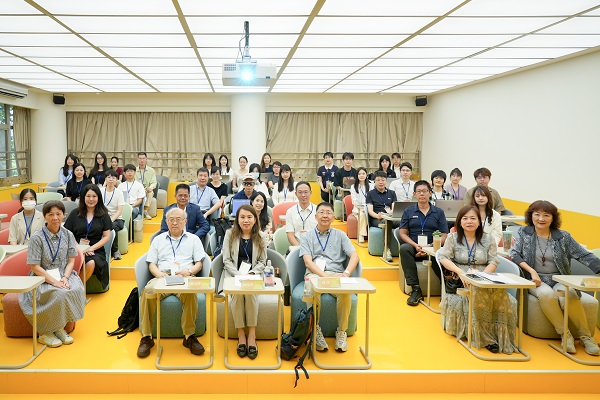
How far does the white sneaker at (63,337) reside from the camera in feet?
13.6

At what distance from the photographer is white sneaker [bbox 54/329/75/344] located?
4.14 m

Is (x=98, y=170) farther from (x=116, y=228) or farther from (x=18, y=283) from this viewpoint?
(x=18, y=283)

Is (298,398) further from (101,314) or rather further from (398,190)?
(398,190)

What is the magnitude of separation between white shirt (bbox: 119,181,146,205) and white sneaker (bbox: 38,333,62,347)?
4.21m

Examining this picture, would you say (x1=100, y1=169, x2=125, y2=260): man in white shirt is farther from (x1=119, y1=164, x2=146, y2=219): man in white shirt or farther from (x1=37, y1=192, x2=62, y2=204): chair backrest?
(x1=37, y1=192, x2=62, y2=204): chair backrest

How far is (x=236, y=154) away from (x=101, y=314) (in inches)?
288

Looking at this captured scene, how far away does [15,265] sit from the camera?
14.4ft

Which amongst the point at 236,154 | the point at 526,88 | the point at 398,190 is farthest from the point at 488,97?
the point at 236,154

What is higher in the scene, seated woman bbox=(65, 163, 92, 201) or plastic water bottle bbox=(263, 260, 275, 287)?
seated woman bbox=(65, 163, 92, 201)

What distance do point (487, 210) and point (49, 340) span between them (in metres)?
4.52

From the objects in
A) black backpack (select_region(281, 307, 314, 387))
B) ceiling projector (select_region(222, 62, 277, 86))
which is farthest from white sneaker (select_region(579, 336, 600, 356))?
ceiling projector (select_region(222, 62, 277, 86))

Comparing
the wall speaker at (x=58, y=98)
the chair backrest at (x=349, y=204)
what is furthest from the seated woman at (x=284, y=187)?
the wall speaker at (x=58, y=98)

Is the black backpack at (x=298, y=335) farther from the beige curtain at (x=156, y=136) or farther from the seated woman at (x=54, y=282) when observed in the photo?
the beige curtain at (x=156, y=136)

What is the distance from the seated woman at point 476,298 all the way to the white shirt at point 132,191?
215 inches
